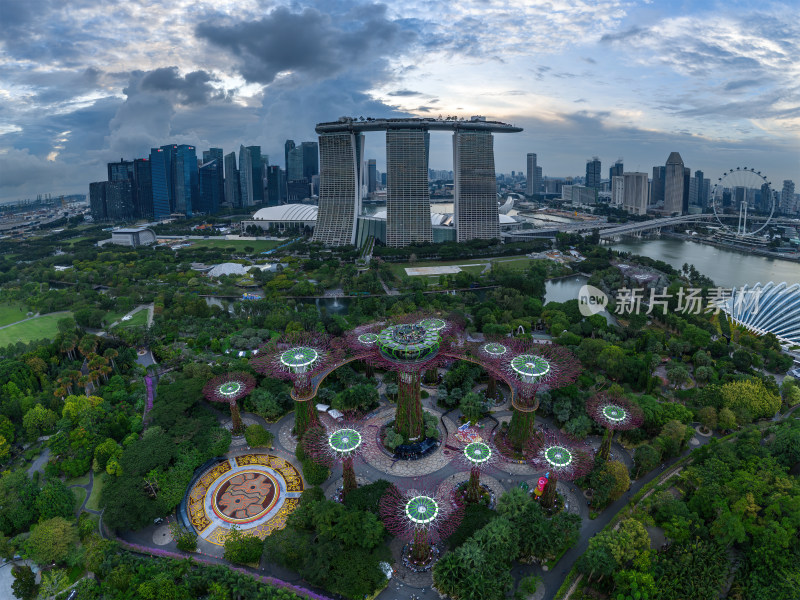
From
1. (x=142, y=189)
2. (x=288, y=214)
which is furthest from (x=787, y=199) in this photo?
(x=142, y=189)

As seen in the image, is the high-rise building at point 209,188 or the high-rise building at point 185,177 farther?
the high-rise building at point 209,188

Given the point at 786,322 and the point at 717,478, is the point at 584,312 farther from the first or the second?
the point at 717,478

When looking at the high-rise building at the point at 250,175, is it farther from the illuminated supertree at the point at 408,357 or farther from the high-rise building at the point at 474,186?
the illuminated supertree at the point at 408,357

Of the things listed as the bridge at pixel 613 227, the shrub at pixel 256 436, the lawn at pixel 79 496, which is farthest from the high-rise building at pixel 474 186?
the lawn at pixel 79 496

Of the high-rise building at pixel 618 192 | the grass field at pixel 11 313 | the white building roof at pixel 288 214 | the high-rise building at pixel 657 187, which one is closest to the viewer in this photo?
the grass field at pixel 11 313

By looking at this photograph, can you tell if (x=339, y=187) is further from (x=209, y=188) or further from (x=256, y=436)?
(x=209, y=188)

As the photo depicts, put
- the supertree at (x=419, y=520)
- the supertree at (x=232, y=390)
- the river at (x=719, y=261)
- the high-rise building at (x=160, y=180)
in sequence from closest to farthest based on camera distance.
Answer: the supertree at (x=419, y=520) < the supertree at (x=232, y=390) < the river at (x=719, y=261) < the high-rise building at (x=160, y=180)

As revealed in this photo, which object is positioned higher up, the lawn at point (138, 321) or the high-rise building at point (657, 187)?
the high-rise building at point (657, 187)

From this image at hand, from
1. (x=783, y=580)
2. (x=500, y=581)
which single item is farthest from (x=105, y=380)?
(x=783, y=580)
